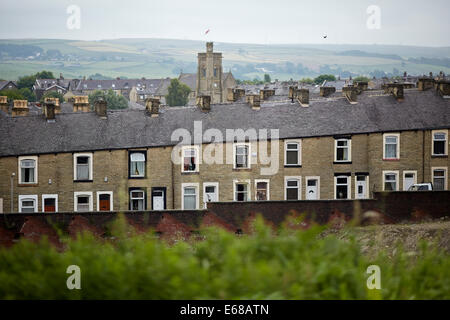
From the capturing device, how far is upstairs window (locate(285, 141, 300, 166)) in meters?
47.8

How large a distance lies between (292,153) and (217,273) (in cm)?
3665

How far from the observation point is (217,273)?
38.7 ft

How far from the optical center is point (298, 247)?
12273 mm

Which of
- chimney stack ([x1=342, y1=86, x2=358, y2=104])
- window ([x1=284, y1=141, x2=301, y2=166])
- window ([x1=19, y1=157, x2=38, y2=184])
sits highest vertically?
→ chimney stack ([x1=342, y1=86, x2=358, y2=104])

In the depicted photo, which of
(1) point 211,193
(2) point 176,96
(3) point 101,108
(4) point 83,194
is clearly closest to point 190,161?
(1) point 211,193

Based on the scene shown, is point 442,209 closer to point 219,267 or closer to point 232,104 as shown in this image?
point 232,104

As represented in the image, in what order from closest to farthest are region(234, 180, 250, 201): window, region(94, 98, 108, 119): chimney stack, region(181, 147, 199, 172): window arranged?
region(181, 147, 199, 172): window < region(234, 180, 250, 201): window < region(94, 98, 108, 119): chimney stack

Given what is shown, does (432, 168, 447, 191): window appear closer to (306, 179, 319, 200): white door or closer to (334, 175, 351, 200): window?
(334, 175, 351, 200): window

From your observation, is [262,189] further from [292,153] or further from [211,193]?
[211,193]

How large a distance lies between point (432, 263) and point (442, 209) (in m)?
23.3

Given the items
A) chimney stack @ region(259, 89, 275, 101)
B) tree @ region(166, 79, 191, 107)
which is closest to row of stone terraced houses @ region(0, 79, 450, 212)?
chimney stack @ region(259, 89, 275, 101)

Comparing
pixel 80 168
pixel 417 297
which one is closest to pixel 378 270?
pixel 417 297

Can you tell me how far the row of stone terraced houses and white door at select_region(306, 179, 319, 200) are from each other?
7 cm

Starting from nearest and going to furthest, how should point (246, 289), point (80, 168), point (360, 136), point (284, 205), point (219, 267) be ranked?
1. point (246, 289)
2. point (219, 267)
3. point (284, 205)
4. point (80, 168)
5. point (360, 136)
